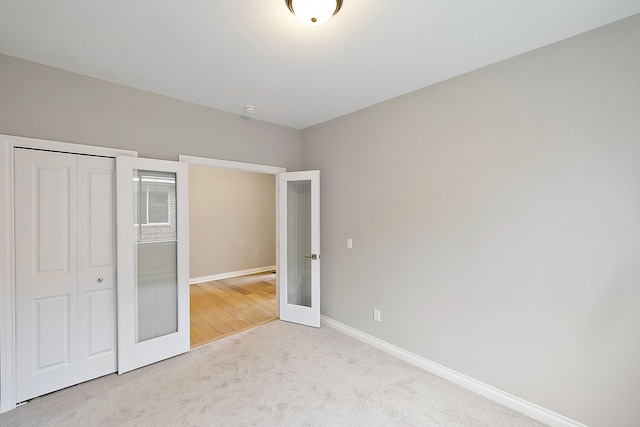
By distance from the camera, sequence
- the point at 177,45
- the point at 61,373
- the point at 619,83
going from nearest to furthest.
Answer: the point at 619,83, the point at 177,45, the point at 61,373

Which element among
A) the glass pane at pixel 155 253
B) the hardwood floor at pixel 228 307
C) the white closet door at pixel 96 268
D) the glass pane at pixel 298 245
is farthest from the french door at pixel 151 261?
the glass pane at pixel 298 245

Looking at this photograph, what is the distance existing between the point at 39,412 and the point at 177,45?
306 cm

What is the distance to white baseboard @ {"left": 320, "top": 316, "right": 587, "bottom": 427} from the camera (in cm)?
194

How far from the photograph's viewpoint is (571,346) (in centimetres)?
187

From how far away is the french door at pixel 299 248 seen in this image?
3617mm

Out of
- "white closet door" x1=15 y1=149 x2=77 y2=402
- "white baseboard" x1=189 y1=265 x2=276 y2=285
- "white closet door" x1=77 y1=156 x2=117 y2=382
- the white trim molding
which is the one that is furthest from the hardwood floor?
the white trim molding

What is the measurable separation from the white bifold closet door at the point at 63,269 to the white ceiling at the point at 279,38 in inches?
38.1

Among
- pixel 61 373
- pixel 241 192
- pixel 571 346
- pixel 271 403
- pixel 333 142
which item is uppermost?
pixel 333 142

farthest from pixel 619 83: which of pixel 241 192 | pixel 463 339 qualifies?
pixel 241 192

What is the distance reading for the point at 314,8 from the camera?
1478 millimetres

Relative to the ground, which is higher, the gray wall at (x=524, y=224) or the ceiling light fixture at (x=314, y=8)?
the ceiling light fixture at (x=314, y=8)

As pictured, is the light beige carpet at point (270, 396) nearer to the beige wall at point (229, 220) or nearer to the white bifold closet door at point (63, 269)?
the white bifold closet door at point (63, 269)

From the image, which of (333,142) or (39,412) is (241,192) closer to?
(333,142)

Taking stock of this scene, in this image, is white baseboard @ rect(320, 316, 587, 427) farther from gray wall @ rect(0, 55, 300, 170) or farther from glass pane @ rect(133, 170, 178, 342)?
gray wall @ rect(0, 55, 300, 170)
